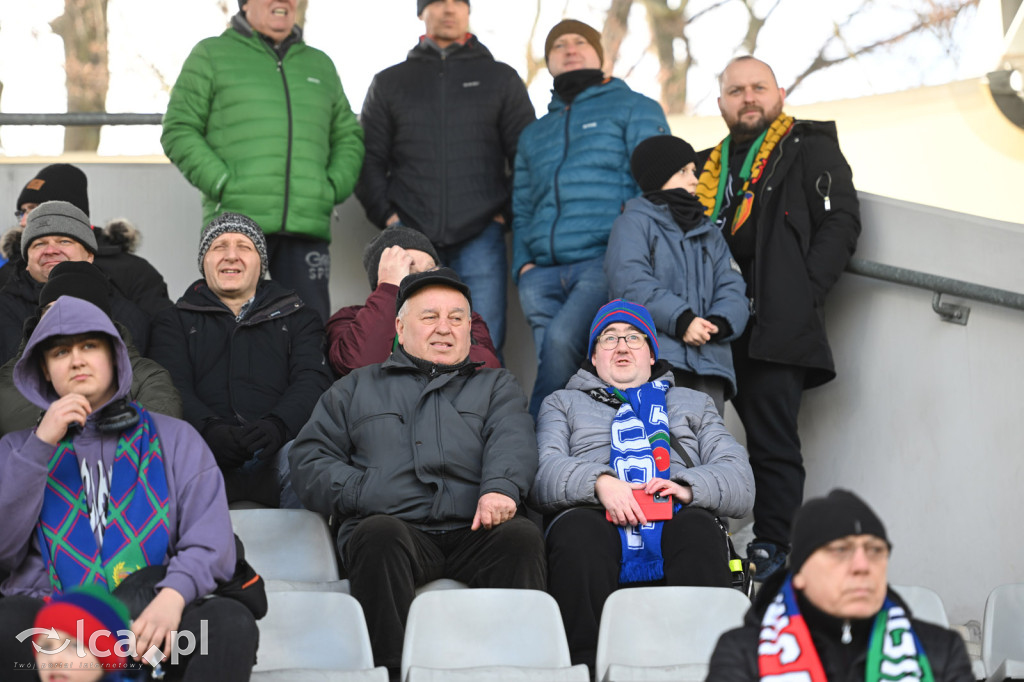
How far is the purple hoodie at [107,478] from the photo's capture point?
257 centimetres

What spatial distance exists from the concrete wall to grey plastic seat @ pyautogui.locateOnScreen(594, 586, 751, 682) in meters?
1.41

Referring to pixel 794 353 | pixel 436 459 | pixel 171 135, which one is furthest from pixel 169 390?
pixel 794 353

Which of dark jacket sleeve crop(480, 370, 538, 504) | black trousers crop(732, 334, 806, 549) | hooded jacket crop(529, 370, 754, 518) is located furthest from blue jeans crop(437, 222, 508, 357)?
dark jacket sleeve crop(480, 370, 538, 504)

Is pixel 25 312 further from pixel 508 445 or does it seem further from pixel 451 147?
pixel 451 147

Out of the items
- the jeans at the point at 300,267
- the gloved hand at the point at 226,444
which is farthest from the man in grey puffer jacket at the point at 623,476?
the jeans at the point at 300,267

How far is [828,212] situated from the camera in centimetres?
434

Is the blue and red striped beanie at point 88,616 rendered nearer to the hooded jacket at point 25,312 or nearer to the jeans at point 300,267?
the hooded jacket at point 25,312

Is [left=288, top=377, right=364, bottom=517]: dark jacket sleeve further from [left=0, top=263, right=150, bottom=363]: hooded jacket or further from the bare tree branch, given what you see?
the bare tree branch

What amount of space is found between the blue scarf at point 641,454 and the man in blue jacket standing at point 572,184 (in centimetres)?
77

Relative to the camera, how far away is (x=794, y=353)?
414 cm

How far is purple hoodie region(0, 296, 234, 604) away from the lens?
2.57 metres

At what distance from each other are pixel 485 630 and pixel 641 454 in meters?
0.83

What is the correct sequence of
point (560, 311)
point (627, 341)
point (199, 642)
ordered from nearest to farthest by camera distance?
point (199, 642)
point (627, 341)
point (560, 311)

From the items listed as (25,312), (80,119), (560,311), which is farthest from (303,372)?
(80,119)
